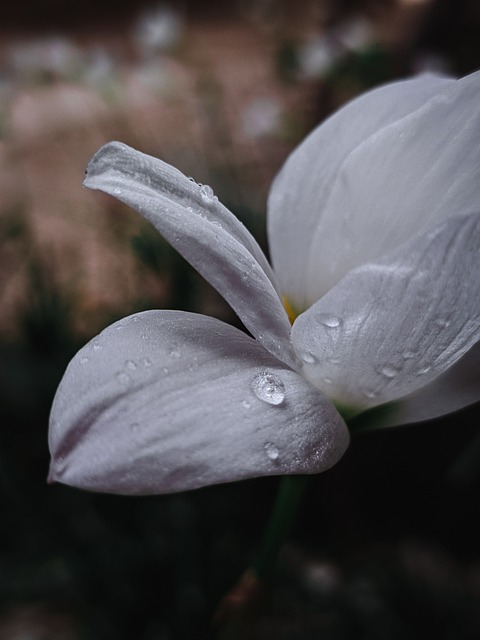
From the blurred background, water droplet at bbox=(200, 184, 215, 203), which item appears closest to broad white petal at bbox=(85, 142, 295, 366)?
water droplet at bbox=(200, 184, 215, 203)

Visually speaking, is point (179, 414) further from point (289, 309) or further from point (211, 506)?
point (211, 506)

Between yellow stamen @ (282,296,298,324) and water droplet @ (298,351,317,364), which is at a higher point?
water droplet @ (298,351,317,364)

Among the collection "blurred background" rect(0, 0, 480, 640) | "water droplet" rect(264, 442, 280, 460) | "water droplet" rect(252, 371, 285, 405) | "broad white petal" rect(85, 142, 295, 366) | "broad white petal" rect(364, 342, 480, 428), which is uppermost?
"broad white petal" rect(85, 142, 295, 366)

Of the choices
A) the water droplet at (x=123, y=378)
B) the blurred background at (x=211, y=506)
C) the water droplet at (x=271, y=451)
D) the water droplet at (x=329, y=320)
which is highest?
the water droplet at (x=329, y=320)

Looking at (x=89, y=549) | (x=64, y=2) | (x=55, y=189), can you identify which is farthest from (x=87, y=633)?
(x=64, y=2)

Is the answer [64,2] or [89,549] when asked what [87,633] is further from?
[64,2]

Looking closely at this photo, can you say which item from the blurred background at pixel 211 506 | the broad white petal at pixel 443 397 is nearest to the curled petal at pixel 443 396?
the broad white petal at pixel 443 397

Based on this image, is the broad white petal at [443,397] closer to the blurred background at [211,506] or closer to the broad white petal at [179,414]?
the broad white petal at [179,414]

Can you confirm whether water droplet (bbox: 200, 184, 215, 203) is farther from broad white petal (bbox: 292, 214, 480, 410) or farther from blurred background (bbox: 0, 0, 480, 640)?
blurred background (bbox: 0, 0, 480, 640)
